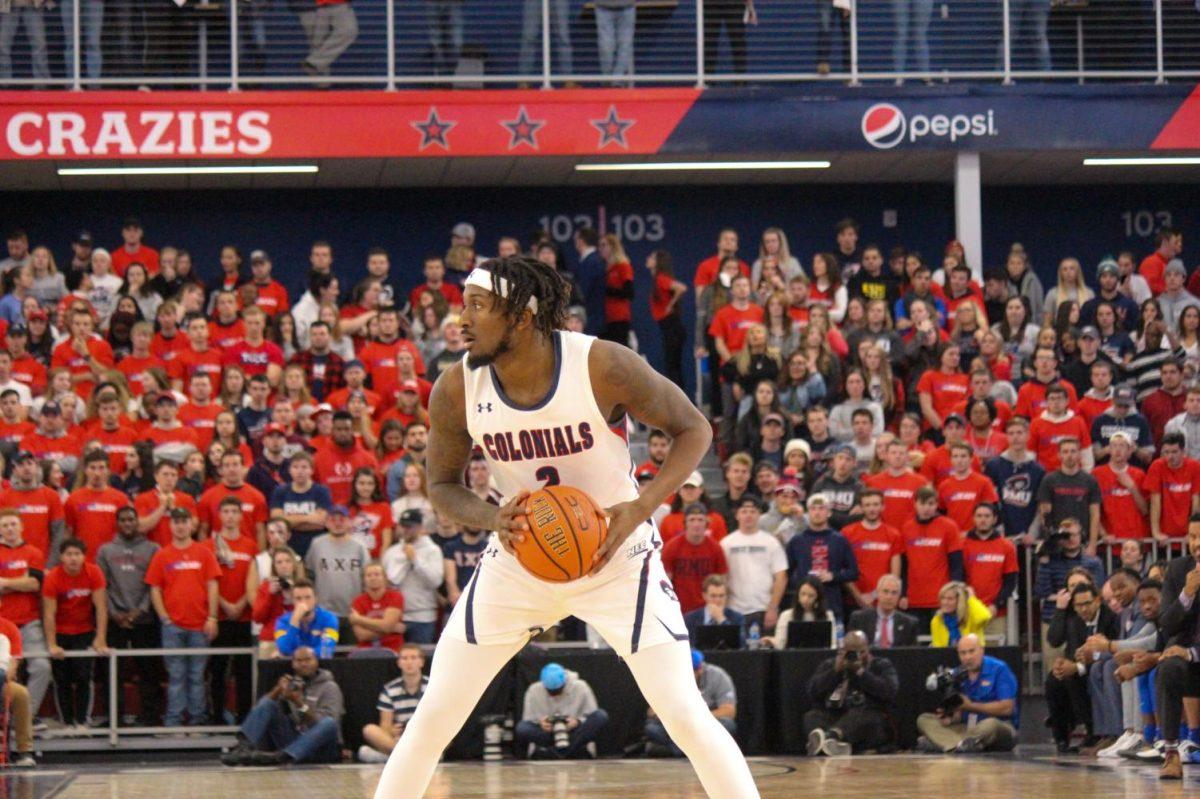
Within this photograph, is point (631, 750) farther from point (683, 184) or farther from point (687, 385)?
point (683, 184)

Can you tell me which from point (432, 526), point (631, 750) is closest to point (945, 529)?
point (631, 750)

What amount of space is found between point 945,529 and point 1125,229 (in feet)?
32.9

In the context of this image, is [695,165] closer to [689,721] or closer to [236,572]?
[236,572]

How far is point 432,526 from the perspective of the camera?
15.4m

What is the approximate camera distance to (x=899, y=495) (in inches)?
622

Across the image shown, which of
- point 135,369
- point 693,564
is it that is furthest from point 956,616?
point 135,369

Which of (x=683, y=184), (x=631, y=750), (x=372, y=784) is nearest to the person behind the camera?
(x=372, y=784)

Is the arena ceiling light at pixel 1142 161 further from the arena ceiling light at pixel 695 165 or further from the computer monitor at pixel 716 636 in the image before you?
the computer monitor at pixel 716 636

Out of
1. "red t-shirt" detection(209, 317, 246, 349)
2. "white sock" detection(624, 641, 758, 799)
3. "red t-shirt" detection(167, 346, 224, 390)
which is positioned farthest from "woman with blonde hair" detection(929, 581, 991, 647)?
"white sock" detection(624, 641, 758, 799)

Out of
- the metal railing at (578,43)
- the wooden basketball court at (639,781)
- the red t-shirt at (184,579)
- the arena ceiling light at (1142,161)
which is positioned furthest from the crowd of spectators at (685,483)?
the arena ceiling light at (1142,161)

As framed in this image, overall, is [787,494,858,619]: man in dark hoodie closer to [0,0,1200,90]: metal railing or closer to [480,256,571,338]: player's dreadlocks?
[0,0,1200,90]: metal railing

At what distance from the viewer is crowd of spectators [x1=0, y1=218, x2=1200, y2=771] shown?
569 inches

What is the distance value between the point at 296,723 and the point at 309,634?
69cm

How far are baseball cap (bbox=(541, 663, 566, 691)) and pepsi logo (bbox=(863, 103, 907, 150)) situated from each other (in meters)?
9.26
